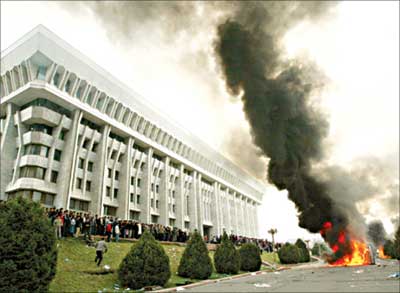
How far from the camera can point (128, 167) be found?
42.5 metres

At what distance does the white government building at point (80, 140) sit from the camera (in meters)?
33.0

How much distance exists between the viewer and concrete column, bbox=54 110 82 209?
3297 centimetres

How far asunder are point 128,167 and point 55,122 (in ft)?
37.4

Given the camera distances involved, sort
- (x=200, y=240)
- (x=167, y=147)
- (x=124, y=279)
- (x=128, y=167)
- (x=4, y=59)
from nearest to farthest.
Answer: (x=124, y=279) → (x=200, y=240) → (x=4, y=59) → (x=128, y=167) → (x=167, y=147)

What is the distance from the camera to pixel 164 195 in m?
49.0

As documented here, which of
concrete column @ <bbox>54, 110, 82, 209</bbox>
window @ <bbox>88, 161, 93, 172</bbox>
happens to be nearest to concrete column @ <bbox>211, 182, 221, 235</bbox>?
window @ <bbox>88, 161, 93, 172</bbox>

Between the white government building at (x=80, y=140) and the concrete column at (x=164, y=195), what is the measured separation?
0.48ft

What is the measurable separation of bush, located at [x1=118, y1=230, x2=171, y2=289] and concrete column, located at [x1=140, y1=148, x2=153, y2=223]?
31.2 meters

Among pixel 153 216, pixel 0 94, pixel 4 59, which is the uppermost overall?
pixel 4 59

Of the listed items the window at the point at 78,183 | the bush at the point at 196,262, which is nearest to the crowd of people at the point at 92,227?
the bush at the point at 196,262

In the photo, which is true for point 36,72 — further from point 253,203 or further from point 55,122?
point 253,203

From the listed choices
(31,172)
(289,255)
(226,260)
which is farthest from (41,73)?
(289,255)

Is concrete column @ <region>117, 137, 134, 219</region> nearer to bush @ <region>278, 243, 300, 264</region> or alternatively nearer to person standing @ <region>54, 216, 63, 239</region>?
bush @ <region>278, 243, 300, 264</region>

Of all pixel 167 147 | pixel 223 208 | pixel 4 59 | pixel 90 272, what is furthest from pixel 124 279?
pixel 223 208
